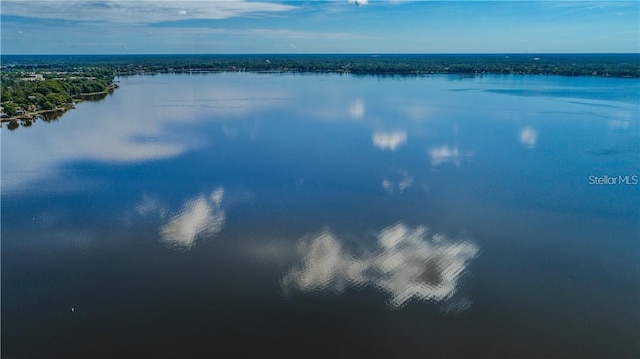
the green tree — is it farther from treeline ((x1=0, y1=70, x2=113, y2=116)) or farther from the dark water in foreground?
the dark water in foreground

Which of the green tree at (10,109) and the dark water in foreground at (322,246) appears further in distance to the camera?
the green tree at (10,109)

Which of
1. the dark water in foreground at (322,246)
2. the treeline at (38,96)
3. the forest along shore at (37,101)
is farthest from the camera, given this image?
the treeline at (38,96)

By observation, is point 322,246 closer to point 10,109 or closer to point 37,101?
point 10,109

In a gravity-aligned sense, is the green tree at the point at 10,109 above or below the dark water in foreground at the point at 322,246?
above

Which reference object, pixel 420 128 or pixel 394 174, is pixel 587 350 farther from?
pixel 420 128

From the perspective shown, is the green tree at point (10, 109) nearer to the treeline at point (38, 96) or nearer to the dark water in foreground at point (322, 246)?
the treeline at point (38, 96)

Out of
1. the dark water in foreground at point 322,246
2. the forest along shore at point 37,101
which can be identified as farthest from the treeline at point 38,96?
the dark water in foreground at point 322,246

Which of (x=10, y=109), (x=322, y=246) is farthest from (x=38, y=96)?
(x=322, y=246)

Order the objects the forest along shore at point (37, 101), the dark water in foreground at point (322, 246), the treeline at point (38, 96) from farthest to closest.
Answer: the treeline at point (38, 96) < the forest along shore at point (37, 101) < the dark water in foreground at point (322, 246)

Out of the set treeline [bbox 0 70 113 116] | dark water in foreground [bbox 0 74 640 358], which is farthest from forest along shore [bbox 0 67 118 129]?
dark water in foreground [bbox 0 74 640 358]

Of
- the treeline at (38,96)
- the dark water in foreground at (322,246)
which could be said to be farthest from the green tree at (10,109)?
the dark water in foreground at (322,246)
